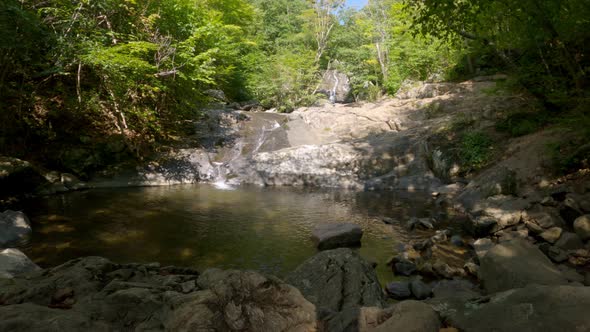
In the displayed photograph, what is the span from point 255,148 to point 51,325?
56.7ft

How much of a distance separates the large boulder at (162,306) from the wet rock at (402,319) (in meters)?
0.49

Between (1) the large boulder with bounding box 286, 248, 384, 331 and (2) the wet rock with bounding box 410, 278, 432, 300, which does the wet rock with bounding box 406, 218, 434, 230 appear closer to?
(2) the wet rock with bounding box 410, 278, 432, 300

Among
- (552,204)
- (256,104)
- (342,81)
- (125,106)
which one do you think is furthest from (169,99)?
(342,81)

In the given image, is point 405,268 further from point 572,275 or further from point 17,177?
point 17,177

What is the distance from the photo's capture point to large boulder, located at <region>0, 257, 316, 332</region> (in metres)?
2.63

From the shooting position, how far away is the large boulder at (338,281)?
4.76 m

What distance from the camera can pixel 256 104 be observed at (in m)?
29.6

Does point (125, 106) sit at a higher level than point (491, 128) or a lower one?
higher

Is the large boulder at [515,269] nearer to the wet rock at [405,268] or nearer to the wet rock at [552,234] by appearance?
the wet rock at [405,268]

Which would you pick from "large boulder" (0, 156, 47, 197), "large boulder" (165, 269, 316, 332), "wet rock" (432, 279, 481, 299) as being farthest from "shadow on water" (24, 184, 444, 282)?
"large boulder" (165, 269, 316, 332)

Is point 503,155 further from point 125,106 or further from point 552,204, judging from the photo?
point 125,106

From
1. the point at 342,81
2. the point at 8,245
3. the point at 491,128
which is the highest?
the point at 342,81

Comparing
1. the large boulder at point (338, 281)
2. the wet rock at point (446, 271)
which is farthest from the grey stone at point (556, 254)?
the large boulder at point (338, 281)

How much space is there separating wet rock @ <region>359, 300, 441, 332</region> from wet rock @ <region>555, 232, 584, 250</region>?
16.2 ft
